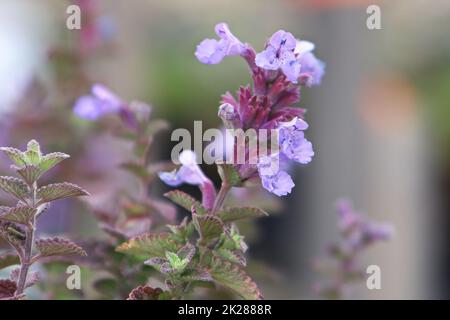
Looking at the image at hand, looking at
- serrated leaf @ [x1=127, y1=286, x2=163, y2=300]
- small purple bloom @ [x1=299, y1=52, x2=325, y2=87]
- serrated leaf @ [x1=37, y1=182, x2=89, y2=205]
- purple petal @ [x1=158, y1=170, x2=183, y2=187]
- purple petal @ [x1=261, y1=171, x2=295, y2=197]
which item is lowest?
serrated leaf @ [x1=127, y1=286, x2=163, y2=300]

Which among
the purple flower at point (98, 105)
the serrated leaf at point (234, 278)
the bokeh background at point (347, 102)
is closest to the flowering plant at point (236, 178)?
the serrated leaf at point (234, 278)

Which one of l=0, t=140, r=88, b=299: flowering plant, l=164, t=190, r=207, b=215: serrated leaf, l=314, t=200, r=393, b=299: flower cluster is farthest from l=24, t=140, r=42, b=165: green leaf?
l=314, t=200, r=393, b=299: flower cluster

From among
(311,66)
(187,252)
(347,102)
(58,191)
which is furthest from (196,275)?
(347,102)

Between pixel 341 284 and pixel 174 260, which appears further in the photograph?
pixel 341 284

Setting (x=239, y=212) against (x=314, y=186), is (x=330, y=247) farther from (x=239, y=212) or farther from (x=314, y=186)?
(x=314, y=186)

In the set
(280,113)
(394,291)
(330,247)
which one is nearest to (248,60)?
(280,113)

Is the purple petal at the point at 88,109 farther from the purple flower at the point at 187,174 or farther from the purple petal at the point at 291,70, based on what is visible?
the purple petal at the point at 291,70

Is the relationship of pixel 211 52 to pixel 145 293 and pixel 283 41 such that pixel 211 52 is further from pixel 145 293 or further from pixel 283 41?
pixel 145 293

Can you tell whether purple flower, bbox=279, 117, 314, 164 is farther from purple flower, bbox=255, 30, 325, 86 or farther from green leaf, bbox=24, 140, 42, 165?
green leaf, bbox=24, 140, 42, 165
